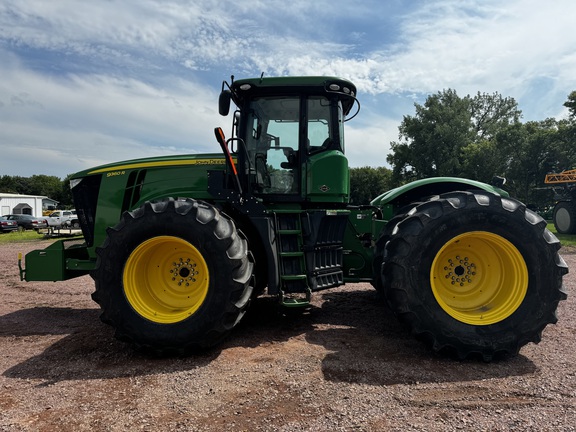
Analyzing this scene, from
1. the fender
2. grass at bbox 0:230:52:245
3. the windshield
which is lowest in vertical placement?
grass at bbox 0:230:52:245

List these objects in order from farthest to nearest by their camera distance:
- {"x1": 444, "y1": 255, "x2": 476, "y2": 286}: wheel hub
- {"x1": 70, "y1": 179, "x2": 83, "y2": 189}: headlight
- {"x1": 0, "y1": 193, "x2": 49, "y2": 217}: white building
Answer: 1. {"x1": 0, "y1": 193, "x2": 49, "y2": 217}: white building
2. {"x1": 70, "y1": 179, "x2": 83, "y2": 189}: headlight
3. {"x1": 444, "y1": 255, "x2": 476, "y2": 286}: wheel hub

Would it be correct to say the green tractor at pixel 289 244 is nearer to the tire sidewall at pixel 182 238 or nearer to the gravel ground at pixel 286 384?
the tire sidewall at pixel 182 238

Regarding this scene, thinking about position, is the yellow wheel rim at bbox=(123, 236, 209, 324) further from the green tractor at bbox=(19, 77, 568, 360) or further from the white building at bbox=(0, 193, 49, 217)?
the white building at bbox=(0, 193, 49, 217)

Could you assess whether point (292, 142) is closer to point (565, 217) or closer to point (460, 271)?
point (460, 271)

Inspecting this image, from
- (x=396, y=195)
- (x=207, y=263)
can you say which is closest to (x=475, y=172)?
(x=396, y=195)

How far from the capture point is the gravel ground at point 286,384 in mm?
2715

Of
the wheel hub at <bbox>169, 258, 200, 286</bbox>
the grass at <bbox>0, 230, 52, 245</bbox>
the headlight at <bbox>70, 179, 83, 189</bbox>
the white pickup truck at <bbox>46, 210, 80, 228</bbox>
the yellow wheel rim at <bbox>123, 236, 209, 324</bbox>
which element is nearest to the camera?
the yellow wheel rim at <bbox>123, 236, 209, 324</bbox>

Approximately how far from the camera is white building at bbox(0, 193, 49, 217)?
51.7 m

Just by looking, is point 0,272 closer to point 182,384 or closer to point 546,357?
point 182,384

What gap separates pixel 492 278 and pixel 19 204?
64660mm

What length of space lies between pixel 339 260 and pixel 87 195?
3.55m

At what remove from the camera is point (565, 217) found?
1902 centimetres

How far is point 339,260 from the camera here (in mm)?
4918

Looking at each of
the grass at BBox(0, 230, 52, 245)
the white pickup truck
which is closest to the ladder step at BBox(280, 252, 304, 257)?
the grass at BBox(0, 230, 52, 245)
